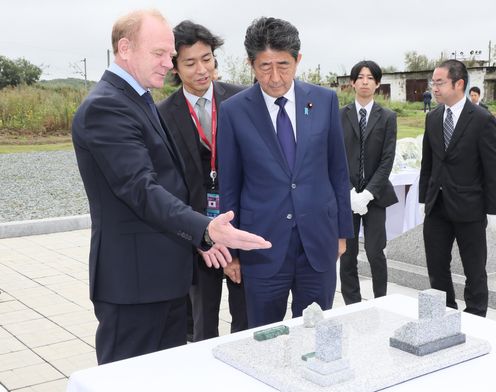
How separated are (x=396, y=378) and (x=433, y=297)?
34cm

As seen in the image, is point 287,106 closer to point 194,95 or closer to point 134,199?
→ point 194,95

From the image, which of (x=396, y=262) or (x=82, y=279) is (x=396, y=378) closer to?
(x=396, y=262)

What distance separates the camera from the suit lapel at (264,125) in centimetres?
298

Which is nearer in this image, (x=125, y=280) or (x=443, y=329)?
(x=443, y=329)

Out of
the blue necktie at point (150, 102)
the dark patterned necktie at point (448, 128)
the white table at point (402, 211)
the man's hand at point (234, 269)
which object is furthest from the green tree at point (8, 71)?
the blue necktie at point (150, 102)

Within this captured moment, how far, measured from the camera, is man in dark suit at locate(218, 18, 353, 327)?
9.78ft

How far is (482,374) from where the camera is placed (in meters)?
1.98

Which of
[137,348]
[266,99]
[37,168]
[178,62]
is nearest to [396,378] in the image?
[137,348]

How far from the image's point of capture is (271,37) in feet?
9.57

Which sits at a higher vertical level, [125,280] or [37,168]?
[125,280]

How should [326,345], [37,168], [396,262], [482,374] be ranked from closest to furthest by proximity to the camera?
[326,345] → [482,374] → [396,262] → [37,168]

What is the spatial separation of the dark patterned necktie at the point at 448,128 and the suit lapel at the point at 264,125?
2117 mm

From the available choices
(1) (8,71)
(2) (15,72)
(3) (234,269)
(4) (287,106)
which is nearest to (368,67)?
(4) (287,106)

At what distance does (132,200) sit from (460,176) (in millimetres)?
3000
